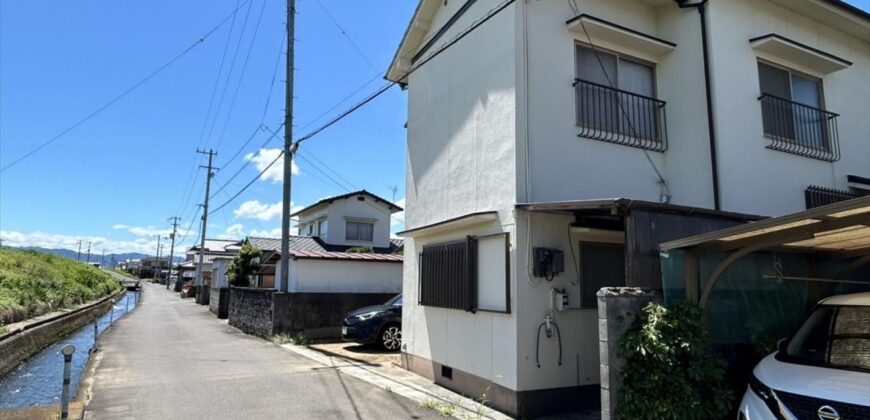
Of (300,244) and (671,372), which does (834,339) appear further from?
(300,244)

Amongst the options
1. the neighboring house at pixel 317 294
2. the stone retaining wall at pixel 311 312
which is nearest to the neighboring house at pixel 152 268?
the neighboring house at pixel 317 294

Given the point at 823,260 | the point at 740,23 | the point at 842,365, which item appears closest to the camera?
the point at 842,365

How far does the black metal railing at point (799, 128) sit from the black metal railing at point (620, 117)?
1889 millimetres

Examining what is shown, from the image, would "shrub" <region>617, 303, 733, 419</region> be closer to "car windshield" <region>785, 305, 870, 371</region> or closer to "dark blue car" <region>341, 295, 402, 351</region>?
"car windshield" <region>785, 305, 870, 371</region>

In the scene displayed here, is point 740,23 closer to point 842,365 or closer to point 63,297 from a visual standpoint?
point 842,365

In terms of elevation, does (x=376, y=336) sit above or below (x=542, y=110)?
below

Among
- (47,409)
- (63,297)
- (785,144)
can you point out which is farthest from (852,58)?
(63,297)

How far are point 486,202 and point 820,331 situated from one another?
13.8 feet

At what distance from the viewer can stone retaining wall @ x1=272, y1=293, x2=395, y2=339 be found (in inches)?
560

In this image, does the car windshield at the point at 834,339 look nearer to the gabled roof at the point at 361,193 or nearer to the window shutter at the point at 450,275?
the window shutter at the point at 450,275

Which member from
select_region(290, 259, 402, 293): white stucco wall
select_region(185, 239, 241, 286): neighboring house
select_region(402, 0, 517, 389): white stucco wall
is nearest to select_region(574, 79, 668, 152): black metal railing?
select_region(402, 0, 517, 389): white stucco wall

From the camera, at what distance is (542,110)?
7.18 metres

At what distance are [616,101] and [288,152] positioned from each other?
9797mm

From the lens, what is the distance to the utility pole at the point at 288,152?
→ 14.3 metres
